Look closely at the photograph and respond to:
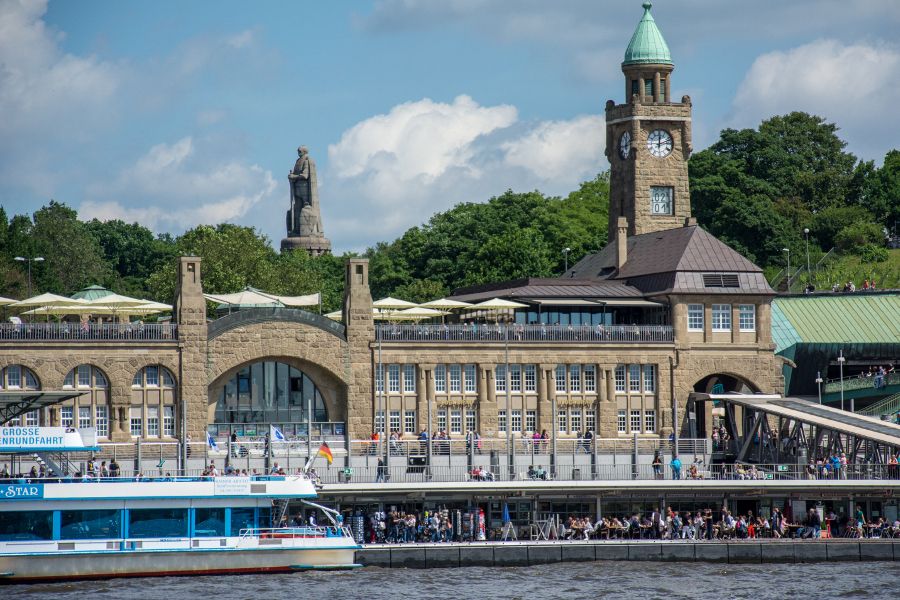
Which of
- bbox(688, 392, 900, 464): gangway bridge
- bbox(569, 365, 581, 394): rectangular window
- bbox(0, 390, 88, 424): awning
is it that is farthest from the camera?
bbox(569, 365, 581, 394): rectangular window

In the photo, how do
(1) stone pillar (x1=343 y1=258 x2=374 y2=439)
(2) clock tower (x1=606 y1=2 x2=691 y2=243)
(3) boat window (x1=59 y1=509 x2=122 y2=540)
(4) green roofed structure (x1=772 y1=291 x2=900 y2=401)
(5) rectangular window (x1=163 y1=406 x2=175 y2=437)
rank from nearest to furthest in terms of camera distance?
(3) boat window (x1=59 y1=509 x2=122 y2=540), (5) rectangular window (x1=163 y1=406 x2=175 y2=437), (1) stone pillar (x1=343 y1=258 x2=374 y2=439), (4) green roofed structure (x1=772 y1=291 x2=900 y2=401), (2) clock tower (x1=606 y1=2 x2=691 y2=243)

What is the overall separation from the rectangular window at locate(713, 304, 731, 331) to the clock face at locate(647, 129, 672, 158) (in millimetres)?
17423

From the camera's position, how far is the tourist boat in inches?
2437

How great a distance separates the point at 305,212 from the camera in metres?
151

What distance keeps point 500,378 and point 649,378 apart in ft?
23.2

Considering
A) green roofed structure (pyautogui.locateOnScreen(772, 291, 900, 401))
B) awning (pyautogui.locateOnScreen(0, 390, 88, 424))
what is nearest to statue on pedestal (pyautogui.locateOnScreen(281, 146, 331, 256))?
green roofed structure (pyautogui.locateOnScreen(772, 291, 900, 401))

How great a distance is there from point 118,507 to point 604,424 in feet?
93.3

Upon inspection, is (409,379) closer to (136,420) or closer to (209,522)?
(136,420)

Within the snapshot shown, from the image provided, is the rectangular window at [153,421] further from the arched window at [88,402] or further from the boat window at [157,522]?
the boat window at [157,522]

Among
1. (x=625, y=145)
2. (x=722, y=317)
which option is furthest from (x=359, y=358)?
(x=625, y=145)

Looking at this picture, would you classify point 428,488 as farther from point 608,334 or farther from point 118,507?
point 608,334

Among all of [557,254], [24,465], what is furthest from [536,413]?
[557,254]

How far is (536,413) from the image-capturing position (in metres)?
84.4

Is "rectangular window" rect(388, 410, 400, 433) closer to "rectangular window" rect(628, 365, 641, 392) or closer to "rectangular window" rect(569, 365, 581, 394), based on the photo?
"rectangular window" rect(569, 365, 581, 394)
